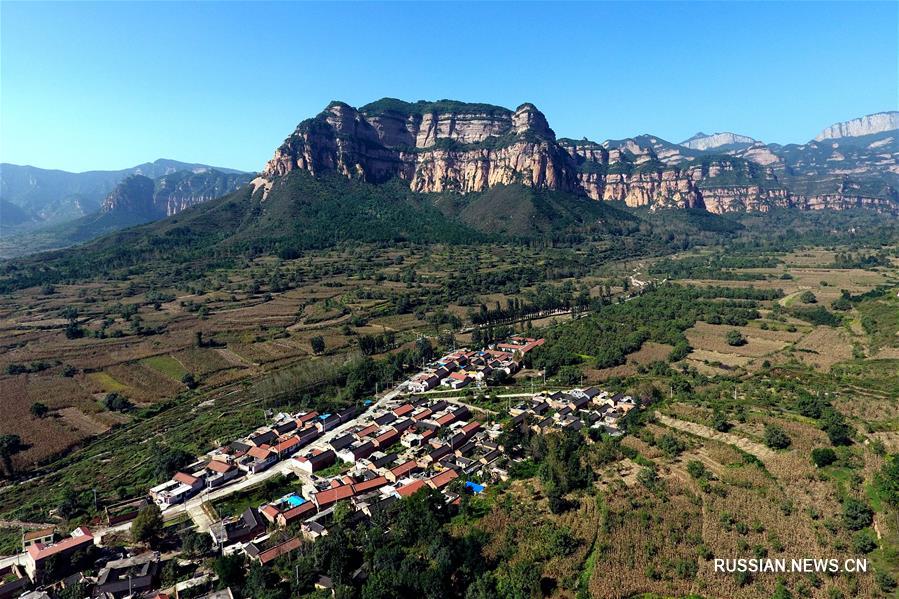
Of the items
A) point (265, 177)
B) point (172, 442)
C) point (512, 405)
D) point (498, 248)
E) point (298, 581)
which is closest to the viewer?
point (298, 581)

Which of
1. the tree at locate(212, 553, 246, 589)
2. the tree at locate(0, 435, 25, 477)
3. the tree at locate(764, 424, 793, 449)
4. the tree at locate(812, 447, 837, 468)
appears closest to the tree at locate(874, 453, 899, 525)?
the tree at locate(812, 447, 837, 468)

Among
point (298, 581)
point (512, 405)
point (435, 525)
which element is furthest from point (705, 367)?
point (298, 581)

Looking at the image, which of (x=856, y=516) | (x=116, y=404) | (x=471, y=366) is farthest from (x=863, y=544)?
(x=116, y=404)

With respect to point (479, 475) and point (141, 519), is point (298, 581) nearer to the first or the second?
point (141, 519)

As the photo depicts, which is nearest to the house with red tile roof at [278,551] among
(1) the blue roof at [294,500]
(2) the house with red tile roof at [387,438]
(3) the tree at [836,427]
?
(1) the blue roof at [294,500]

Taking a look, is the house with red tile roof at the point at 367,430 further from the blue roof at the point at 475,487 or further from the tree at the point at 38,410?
the tree at the point at 38,410

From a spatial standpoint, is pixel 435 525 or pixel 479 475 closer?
pixel 435 525

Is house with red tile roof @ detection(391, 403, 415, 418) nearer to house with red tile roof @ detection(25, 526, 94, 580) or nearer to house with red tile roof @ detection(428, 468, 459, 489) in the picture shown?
house with red tile roof @ detection(428, 468, 459, 489)
